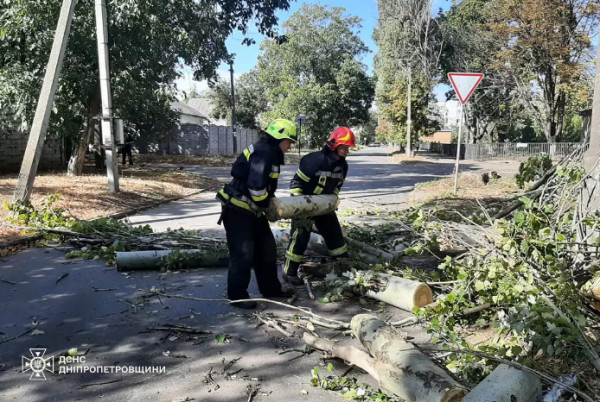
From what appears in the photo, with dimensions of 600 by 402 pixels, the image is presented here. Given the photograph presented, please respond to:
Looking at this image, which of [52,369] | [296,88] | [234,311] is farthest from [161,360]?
[296,88]

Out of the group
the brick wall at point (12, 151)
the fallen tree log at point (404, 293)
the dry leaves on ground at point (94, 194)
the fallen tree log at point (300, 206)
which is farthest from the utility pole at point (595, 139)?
the brick wall at point (12, 151)

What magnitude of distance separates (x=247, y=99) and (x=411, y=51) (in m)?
27.9

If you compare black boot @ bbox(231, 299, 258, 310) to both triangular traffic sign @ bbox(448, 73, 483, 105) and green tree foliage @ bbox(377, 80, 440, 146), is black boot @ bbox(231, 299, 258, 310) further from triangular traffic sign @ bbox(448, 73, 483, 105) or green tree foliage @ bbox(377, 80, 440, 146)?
green tree foliage @ bbox(377, 80, 440, 146)

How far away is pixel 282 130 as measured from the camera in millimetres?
4488

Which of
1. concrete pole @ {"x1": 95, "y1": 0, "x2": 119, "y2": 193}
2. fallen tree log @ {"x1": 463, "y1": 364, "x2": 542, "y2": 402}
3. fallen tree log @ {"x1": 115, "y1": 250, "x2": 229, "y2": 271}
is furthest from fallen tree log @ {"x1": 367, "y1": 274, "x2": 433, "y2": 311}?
concrete pole @ {"x1": 95, "y1": 0, "x2": 119, "y2": 193}

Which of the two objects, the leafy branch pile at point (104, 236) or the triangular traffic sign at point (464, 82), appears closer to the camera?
the leafy branch pile at point (104, 236)

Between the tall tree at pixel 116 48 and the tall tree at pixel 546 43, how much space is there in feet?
61.2

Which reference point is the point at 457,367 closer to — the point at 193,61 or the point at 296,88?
the point at 193,61

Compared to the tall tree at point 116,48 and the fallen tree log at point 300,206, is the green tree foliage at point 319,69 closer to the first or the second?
the tall tree at point 116,48

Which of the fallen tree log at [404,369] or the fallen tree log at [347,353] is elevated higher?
the fallen tree log at [404,369]

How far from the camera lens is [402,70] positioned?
115ft

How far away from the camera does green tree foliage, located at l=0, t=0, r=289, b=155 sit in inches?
492

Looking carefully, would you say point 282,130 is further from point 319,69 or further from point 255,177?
Result: point 319,69

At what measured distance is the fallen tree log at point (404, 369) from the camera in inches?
104
